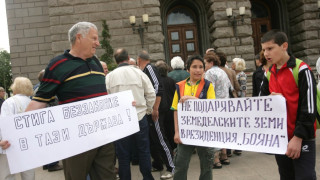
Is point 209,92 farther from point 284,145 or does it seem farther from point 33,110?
point 33,110

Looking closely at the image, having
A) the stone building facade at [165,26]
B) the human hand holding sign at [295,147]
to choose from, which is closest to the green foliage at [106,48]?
the stone building facade at [165,26]

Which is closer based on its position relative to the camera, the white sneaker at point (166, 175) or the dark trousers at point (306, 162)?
the dark trousers at point (306, 162)

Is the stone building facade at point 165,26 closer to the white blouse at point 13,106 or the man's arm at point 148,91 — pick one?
the man's arm at point 148,91

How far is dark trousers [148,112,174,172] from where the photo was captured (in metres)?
4.35

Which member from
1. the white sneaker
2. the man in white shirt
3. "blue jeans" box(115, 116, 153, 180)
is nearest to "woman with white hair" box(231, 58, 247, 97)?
the white sneaker

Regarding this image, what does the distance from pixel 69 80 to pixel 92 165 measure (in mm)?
860

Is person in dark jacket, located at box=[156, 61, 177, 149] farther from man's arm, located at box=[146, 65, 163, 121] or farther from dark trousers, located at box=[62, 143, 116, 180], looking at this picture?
dark trousers, located at box=[62, 143, 116, 180]

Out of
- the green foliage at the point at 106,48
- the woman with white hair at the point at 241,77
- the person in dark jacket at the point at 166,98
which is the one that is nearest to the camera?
the person in dark jacket at the point at 166,98

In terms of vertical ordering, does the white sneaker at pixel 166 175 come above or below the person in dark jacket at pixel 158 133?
below

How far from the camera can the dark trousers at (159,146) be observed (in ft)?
14.3

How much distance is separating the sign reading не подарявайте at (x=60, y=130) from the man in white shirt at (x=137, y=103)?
74 centimetres

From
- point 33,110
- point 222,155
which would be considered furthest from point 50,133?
point 222,155

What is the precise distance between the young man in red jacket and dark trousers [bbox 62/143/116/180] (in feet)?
5.29

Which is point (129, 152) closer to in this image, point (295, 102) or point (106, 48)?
point (295, 102)
